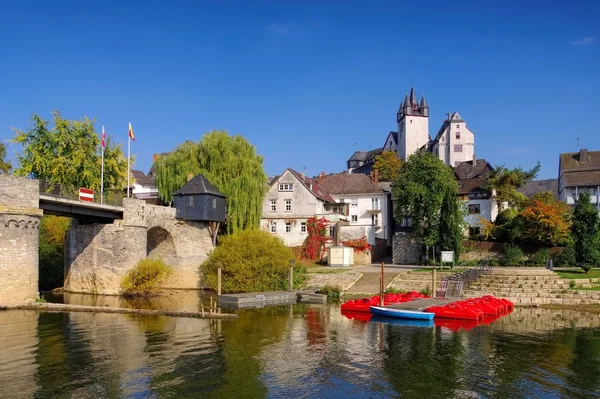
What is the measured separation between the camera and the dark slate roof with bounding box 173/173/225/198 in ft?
144

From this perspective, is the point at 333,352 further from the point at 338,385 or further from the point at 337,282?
the point at 337,282

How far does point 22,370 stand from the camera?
18578 mm

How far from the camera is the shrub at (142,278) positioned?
127 feet

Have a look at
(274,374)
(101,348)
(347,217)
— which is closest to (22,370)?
(101,348)

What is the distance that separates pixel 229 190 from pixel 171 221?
634cm

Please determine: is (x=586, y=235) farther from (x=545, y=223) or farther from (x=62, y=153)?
(x=62, y=153)

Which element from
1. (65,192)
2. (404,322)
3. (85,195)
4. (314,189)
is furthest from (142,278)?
(314,189)

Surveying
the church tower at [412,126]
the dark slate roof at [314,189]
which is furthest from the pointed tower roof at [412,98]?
the dark slate roof at [314,189]

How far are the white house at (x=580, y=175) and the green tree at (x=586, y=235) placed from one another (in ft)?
86.4

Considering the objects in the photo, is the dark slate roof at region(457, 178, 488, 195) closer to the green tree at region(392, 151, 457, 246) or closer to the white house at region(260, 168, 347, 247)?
the green tree at region(392, 151, 457, 246)

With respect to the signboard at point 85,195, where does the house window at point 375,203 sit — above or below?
above

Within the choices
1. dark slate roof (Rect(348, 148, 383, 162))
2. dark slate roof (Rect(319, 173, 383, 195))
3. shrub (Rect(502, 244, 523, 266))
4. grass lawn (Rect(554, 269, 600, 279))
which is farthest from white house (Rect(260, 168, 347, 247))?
dark slate roof (Rect(348, 148, 383, 162))

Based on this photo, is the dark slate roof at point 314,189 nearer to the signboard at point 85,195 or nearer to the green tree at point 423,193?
the green tree at point 423,193

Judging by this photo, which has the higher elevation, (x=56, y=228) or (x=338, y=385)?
(x=56, y=228)
